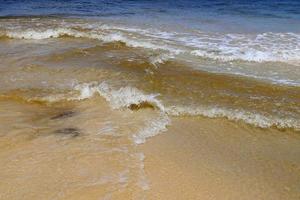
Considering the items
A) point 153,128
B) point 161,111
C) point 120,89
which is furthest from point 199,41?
point 153,128

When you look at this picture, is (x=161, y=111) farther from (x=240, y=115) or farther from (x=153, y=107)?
(x=240, y=115)

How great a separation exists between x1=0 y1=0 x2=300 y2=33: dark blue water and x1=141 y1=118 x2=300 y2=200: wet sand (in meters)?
9.11

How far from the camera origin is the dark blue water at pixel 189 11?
49.6 ft

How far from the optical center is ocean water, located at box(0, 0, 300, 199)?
169 inches

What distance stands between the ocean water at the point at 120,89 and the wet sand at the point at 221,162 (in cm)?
19

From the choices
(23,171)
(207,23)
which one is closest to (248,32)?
(207,23)

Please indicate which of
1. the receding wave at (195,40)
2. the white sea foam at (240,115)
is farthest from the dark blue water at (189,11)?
the white sea foam at (240,115)

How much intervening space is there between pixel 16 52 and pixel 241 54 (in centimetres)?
607

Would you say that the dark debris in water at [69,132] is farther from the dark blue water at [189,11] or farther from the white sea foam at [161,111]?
the dark blue water at [189,11]

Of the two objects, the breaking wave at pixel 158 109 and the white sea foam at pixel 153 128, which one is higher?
the breaking wave at pixel 158 109

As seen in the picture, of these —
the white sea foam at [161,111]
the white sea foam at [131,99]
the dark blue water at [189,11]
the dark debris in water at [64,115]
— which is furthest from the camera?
the dark blue water at [189,11]

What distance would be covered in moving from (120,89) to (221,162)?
2.87 meters

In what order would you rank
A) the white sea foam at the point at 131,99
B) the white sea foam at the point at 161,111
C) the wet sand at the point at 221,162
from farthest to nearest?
the white sea foam at the point at 161,111, the white sea foam at the point at 131,99, the wet sand at the point at 221,162

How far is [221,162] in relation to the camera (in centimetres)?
445
